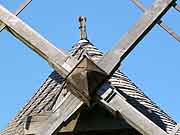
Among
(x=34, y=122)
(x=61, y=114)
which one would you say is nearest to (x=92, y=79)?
(x=61, y=114)

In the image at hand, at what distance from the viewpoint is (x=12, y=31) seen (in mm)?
7574

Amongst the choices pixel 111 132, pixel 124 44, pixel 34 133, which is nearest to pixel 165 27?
pixel 124 44

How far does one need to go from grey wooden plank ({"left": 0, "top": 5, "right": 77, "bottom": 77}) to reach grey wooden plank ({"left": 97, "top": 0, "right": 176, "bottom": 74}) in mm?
342

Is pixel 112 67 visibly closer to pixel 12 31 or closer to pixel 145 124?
pixel 145 124

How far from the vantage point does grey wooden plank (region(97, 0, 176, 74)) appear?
6891mm

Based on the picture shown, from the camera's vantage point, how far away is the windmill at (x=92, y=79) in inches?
262

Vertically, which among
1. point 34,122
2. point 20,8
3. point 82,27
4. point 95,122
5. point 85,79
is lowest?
point 34,122

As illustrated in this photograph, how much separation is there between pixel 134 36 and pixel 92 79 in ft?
2.50

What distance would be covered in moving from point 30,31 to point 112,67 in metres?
1.10

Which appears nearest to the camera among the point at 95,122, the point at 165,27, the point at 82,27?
the point at 95,122

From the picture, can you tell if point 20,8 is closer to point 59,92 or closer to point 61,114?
point 59,92

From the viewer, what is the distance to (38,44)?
729 centimetres

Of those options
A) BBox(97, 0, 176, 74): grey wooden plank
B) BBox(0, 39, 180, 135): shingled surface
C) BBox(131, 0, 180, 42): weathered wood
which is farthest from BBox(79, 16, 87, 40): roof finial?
BBox(97, 0, 176, 74): grey wooden plank

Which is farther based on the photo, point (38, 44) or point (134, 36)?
point (38, 44)
